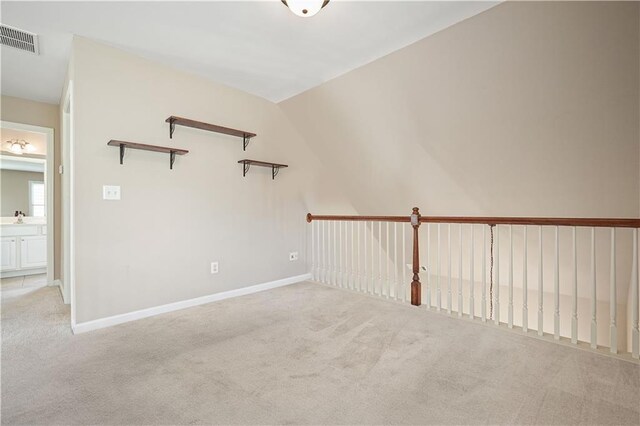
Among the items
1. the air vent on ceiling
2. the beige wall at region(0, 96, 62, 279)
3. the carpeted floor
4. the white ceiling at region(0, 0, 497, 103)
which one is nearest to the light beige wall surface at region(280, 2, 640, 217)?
the white ceiling at region(0, 0, 497, 103)

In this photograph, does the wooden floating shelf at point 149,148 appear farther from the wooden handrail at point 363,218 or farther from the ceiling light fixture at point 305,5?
the wooden handrail at point 363,218

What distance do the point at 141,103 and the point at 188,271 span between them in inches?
66.5

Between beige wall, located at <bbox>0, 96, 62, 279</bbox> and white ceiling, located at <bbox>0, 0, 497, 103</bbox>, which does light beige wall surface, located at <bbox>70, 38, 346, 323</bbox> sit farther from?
beige wall, located at <bbox>0, 96, 62, 279</bbox>

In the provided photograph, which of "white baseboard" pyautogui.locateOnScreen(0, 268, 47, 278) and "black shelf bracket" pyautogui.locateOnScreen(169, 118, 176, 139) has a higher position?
"black shelf bracket" pyautogui.locateOnScreen(169, 118, 176, 139)

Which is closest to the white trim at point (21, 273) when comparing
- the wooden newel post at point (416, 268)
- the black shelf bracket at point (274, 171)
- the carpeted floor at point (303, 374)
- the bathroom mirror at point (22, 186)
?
the bathroom mirror at point (22, 186)

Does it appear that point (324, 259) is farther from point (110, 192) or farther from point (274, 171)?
point (110, 192)

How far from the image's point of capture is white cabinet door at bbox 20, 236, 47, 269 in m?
4.81

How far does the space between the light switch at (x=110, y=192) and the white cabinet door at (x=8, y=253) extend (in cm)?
361

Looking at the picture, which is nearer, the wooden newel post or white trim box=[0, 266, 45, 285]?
the wooden newel post

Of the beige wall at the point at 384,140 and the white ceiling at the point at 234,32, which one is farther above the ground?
the white ceiling at the point at 234,32

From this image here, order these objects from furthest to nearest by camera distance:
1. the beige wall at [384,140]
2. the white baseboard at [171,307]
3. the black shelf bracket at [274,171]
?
the black shelf bracket at [274,171], the white baseboard at [171,307], the beige wall at [384,140]

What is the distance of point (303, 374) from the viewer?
183 centimetres

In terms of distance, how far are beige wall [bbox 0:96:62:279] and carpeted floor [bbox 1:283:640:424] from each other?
166 centimetres

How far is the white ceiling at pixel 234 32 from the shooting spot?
7.07ft
